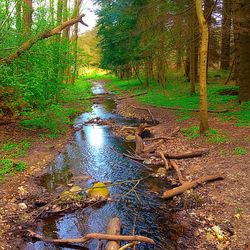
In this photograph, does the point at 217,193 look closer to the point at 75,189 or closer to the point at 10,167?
the point at 75,189

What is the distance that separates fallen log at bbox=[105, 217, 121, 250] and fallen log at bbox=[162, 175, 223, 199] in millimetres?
1971

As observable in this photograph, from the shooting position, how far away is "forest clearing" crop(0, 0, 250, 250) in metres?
7.07

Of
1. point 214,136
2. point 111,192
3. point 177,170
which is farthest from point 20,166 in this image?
point 214,136

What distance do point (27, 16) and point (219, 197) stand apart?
11.9 meters

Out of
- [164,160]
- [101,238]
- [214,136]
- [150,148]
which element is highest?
[214,136]

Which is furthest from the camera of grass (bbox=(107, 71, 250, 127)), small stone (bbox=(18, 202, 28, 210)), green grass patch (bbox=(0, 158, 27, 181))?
grass (bbox=(107, 71, 250, 127))

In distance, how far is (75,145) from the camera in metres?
14.8

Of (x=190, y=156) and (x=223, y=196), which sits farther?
(x=190, y=156)

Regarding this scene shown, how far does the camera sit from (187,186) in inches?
344

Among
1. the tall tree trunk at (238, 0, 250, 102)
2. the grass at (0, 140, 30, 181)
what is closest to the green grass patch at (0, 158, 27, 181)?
the grass at (0, 140, 30, 181)

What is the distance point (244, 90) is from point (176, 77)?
16.5 meters

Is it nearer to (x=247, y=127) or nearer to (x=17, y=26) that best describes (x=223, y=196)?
(x=247, y=127)

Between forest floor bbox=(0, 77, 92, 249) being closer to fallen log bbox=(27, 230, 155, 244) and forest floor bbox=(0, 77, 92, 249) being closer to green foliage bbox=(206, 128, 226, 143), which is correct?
fallen log bbox=(27, 230, 155, 244)

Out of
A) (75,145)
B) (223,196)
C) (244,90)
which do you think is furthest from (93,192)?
(244,90)
